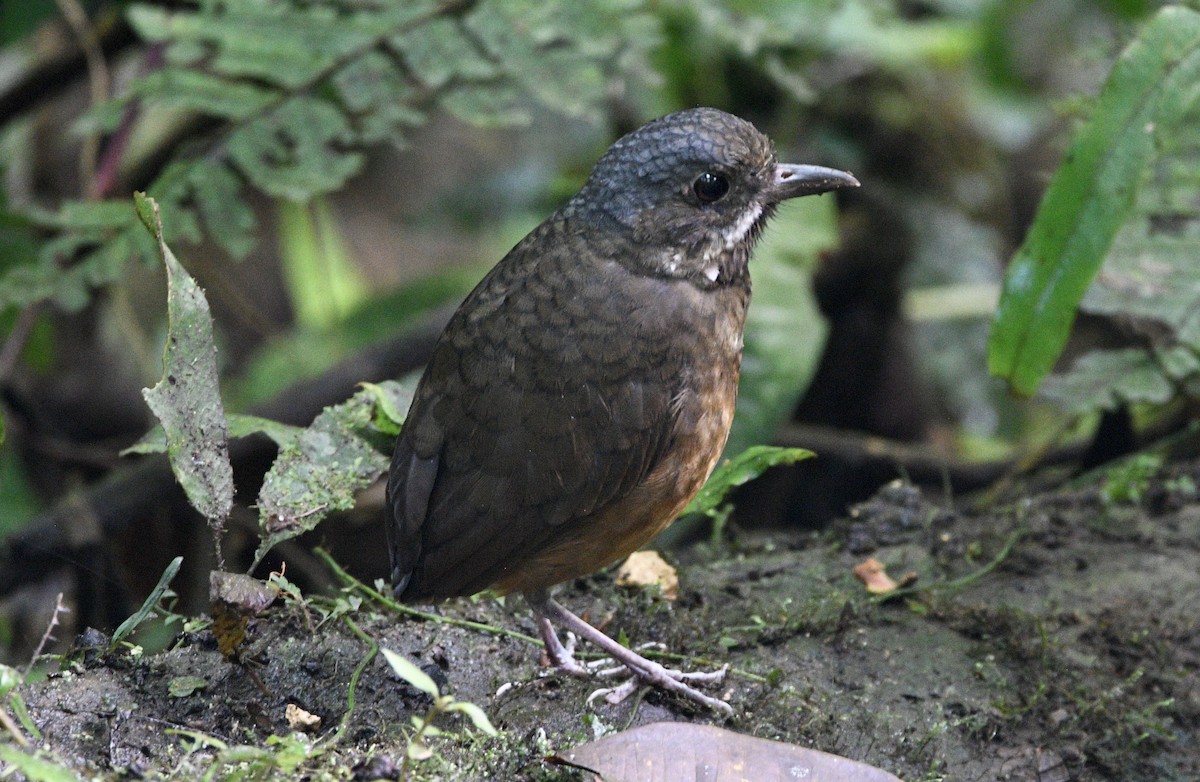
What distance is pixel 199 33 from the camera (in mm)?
4520

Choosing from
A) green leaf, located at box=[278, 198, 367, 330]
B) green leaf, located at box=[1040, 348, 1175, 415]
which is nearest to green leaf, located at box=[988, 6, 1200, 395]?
green leaf, located at box=[1040, 348, 1175, 415]

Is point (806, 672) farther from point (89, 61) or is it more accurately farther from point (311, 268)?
point (311, 268)

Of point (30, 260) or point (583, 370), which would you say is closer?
point (583, 370)

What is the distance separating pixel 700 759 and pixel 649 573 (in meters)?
1.21

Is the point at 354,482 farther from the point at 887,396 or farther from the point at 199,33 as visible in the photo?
the point at 887,396

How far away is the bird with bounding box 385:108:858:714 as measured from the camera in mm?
2986

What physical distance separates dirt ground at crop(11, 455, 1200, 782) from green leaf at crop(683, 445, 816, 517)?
0.31 m

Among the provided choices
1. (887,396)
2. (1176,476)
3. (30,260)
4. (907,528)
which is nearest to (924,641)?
(907,528)

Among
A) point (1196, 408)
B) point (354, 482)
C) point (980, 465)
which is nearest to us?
point (354, 482)

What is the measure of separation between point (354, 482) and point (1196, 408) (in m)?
3.31

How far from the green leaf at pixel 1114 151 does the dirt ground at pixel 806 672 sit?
2.83ft

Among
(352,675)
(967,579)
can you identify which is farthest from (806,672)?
(352,675)

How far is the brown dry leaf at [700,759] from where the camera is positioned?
241 cm

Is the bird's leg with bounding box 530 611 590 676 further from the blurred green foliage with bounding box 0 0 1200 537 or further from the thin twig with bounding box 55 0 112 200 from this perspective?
the thin twig with bounding box 55 0 112 200
